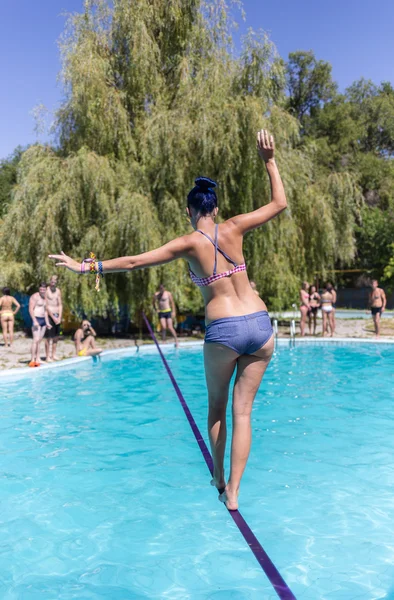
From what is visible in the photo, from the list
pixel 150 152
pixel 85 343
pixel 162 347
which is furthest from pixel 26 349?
pixel 150 152

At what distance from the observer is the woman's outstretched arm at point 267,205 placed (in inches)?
118

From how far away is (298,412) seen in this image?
7750mm

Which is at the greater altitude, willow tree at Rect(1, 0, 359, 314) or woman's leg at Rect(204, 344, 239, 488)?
willow tree at Rect(1, 0, 359, 314)

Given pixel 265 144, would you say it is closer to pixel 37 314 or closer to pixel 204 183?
pixel 204 183

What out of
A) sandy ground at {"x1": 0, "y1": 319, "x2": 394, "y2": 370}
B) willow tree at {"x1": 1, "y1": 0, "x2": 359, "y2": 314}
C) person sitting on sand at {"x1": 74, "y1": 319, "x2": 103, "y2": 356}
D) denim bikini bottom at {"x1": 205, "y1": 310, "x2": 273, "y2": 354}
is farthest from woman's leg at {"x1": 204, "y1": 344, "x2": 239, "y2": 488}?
willow tree at {"x1": 1, "y1": 0, "x2": 359, "y2": 314}

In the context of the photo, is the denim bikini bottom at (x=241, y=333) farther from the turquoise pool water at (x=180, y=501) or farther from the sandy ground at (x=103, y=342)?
the sandy ground at (x=103, y=342)

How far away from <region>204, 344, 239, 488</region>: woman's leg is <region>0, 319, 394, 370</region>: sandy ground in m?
9.06

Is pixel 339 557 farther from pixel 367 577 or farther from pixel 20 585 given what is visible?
pixel 20 585

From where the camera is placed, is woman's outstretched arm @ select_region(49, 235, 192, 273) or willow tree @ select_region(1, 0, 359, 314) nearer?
woman's outstretched arm @ select_region(49, 235, 192, 273)

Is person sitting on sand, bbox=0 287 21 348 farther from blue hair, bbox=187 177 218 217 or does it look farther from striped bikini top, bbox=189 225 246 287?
striped bikini top, bbox=189 225 246 287

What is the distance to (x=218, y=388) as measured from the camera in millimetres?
2965

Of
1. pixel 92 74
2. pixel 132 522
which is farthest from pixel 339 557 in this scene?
pixel 92 74

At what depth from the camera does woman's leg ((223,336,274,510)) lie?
292cm

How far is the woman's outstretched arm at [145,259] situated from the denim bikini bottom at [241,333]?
42cm
